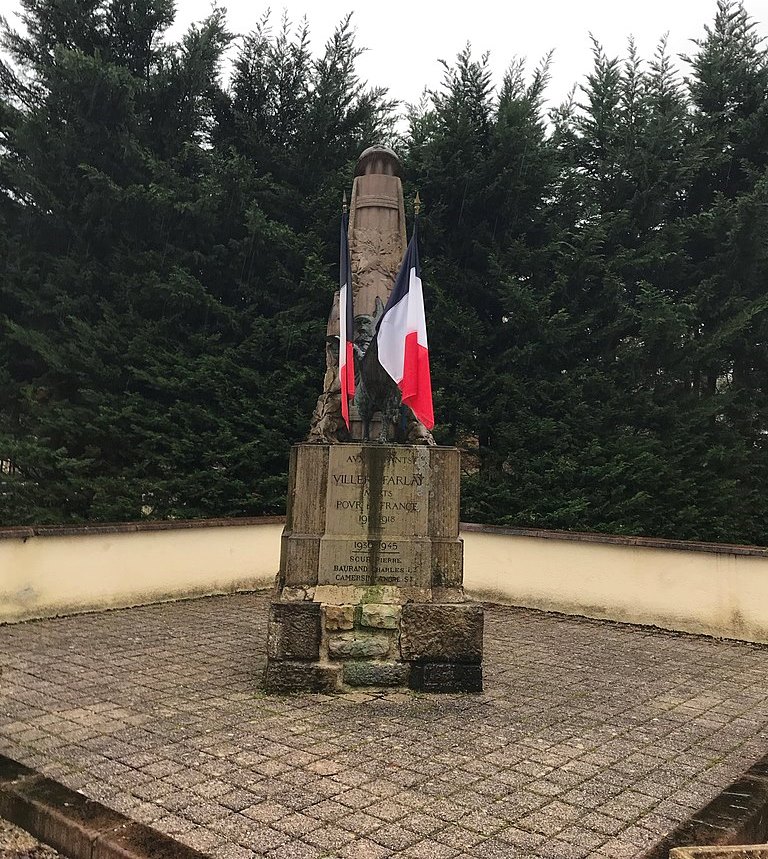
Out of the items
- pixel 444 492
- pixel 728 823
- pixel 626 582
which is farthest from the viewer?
pixel 626 582

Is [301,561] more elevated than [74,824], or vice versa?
[301,561]

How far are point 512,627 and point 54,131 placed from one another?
10.7 meters

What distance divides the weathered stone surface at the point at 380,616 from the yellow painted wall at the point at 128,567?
15.7 ft

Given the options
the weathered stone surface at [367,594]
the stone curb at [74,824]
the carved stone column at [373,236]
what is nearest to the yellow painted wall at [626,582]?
the weathered stone surface at [367,594]

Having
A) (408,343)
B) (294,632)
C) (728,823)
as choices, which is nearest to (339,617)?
(294,632)

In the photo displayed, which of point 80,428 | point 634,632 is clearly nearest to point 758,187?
point 634,632

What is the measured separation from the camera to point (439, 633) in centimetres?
559

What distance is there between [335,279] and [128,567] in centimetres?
591

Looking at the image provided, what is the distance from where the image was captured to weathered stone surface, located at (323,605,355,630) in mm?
5562

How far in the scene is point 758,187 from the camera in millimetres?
11695

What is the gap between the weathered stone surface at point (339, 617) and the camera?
5.56 meters

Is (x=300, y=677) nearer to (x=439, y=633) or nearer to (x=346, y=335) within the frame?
(x=439, y=633)

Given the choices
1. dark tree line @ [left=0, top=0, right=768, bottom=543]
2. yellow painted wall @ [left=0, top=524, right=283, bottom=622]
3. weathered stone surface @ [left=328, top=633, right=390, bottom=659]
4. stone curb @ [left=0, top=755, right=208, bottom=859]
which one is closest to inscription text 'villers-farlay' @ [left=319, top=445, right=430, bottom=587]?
weathered stone surface @ [left=328, top=633, right=390, bottom=659]

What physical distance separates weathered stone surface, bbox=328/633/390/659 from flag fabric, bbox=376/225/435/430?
1772 mm
